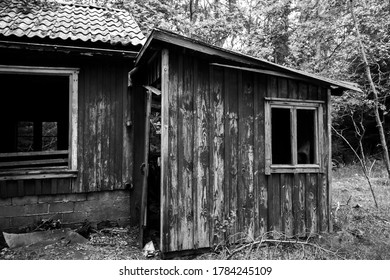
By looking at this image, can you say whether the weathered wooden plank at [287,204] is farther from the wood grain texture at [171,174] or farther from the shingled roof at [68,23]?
the shingled roof at [68,23]

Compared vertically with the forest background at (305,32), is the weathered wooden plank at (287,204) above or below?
below

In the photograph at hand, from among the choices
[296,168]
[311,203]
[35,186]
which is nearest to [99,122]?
[35,186]

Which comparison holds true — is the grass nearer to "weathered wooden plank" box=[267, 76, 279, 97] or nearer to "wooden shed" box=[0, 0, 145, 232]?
"weathered wooden plank" box=[267, 76, 279, 97]

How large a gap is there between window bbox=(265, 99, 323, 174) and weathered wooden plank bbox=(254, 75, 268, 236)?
9 centimetres

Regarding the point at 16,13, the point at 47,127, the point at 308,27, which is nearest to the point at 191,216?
the point at 16,13

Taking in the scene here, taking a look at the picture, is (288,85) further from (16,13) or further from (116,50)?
(16,13)

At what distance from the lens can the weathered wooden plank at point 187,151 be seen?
438cm

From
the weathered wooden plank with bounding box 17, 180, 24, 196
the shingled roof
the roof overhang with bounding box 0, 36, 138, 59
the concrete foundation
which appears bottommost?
the concrete foundation

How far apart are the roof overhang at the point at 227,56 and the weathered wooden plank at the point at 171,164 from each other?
29 cm

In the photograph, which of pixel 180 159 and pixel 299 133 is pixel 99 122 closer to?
pixel 180 159

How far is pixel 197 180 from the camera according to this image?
449 centimetres

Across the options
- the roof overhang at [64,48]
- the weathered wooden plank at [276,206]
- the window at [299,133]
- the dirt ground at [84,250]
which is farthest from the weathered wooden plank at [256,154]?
the roof overhang at [64,48]

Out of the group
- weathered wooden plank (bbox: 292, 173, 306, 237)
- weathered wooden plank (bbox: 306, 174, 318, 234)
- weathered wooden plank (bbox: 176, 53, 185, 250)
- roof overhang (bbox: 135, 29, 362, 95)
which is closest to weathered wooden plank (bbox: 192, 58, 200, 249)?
weathered wooden plank (bbox: 176, 53, 185, 250)

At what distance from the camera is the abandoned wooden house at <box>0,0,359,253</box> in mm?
4430
